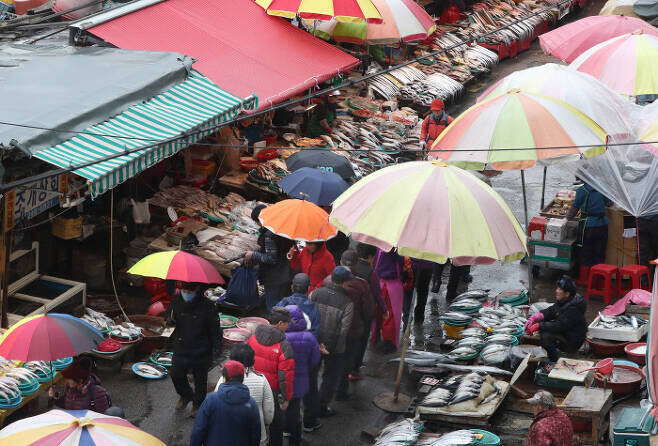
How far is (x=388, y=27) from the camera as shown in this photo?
1645 cm

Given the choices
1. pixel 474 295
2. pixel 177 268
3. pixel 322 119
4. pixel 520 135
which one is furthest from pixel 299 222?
pixel 322 119

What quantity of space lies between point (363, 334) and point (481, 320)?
1.92 metres

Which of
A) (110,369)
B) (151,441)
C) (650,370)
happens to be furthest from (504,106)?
(151,441)

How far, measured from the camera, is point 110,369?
1019cm

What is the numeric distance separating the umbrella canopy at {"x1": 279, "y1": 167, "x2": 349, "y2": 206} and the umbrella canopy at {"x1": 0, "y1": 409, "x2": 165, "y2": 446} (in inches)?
241

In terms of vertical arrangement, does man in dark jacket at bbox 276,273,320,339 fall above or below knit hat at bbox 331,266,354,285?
below

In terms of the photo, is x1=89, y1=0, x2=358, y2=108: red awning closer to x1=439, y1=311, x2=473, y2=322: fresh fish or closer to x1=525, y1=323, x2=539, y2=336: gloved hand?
x1=439, y1=311, x2=473, y2=322: fresh fish

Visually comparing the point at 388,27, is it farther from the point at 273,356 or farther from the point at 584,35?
the point at 273,356

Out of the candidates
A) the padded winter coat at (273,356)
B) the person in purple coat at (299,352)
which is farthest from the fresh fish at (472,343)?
the padded winter coat at (273,356)

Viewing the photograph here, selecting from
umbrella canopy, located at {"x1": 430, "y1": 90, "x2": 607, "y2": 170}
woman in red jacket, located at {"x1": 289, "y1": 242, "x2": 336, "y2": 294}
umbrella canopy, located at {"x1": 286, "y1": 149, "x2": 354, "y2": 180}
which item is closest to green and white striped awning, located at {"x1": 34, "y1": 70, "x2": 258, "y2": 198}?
umbrella canopy, located at {"x1": 286, "y1": 149, "x2": 354, "y2": 180}

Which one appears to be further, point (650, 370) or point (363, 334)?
point (363, 334)

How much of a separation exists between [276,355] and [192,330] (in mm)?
1316

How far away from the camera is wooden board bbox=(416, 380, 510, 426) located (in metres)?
8.41

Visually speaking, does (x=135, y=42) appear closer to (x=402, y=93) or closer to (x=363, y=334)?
(x=363, y=334)
